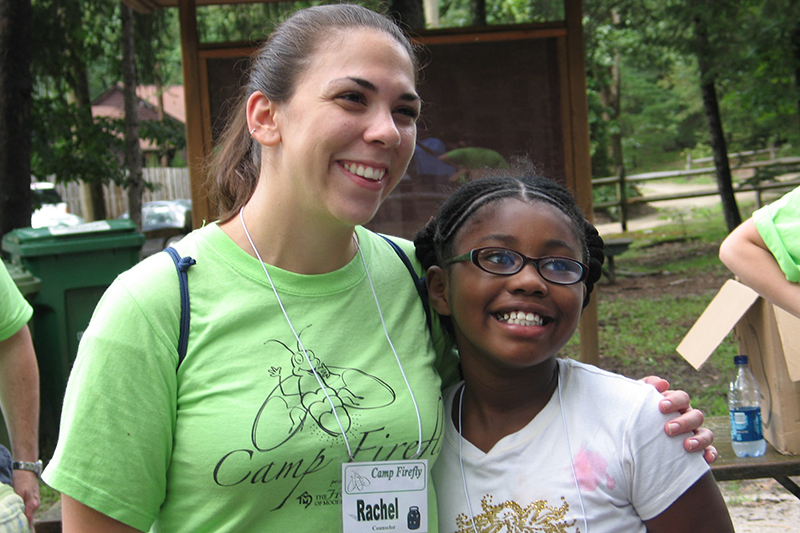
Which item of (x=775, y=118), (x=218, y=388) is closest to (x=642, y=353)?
(x=775, y=118)

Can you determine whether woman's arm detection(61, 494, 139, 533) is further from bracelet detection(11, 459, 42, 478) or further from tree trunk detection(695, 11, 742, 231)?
tree trunk detection(695, 11, 742, 231)

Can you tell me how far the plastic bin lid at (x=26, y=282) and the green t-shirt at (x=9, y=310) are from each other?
225 cm

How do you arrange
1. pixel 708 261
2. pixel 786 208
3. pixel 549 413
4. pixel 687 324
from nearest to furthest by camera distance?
pixel 549 413 → pixel 786 208 → pixel 687 324 → pixel 708 261

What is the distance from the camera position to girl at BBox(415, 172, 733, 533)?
66.7 inches

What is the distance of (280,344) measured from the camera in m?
1.64

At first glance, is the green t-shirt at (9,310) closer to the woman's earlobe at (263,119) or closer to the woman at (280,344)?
the woman at (280,344)

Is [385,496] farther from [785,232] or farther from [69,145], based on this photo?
[69,145]

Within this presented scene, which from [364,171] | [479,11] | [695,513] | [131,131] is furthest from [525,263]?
[131,131]

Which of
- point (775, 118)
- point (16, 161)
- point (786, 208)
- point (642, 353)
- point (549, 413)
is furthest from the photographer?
point (775, 118)

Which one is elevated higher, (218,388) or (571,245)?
(571,245)

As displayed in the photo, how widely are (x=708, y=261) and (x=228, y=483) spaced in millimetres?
11559

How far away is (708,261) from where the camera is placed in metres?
11.8

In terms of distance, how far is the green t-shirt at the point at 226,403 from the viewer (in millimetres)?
1461

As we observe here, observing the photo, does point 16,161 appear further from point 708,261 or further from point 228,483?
point 708,261
